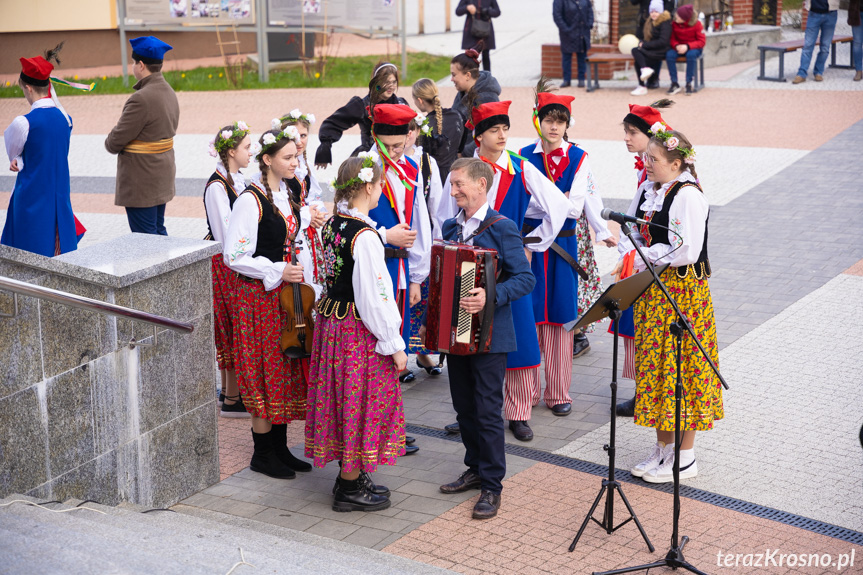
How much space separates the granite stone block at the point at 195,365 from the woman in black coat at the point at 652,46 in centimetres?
1365

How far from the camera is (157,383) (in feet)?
16.6

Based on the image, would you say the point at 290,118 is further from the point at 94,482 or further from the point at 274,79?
the point at 274,79

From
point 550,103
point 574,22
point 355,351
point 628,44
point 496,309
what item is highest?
point 574,22

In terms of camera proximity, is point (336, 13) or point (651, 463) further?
point (336, 13)

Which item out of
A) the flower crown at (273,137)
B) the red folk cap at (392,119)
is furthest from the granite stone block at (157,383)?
the red folk cap at (392,119)

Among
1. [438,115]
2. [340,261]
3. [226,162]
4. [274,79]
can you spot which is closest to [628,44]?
[274,79]

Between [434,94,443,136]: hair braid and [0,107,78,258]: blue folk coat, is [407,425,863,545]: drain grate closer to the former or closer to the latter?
[434,94,443,136]: hair braid

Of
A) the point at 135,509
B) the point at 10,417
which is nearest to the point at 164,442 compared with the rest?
the point at 135,509

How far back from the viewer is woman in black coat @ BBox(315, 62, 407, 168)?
762 centimetres

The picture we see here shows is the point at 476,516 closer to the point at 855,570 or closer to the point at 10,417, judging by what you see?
the point at 855,570

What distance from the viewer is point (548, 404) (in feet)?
21.8

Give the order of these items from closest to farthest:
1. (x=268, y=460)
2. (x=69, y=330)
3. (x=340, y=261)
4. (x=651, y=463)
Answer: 1. (x=69, y=330)
2. (x=340, y=261)
3. (x=651, y=463)
4. (x=268, y=460)

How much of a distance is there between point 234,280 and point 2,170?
9.25m

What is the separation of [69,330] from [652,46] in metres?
14.6
